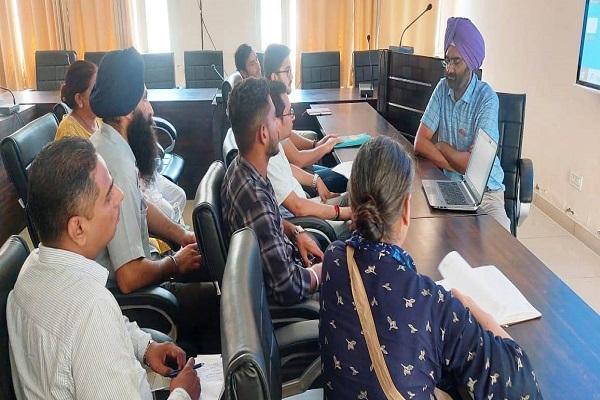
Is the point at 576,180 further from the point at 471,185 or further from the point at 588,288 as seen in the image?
the point at 471,185

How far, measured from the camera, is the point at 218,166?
1978 mm

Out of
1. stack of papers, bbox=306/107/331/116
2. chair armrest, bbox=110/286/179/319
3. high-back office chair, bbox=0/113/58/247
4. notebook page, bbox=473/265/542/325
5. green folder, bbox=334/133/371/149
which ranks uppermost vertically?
high-back office chair, bbox=0/113/58/247

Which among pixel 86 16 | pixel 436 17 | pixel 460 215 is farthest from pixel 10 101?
pixel 436 17

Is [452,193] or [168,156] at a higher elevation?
[452,193]

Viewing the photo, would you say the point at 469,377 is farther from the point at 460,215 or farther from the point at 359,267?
the point at 460,215

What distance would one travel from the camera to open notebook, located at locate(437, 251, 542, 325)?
1410mm

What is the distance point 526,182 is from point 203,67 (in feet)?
11.9

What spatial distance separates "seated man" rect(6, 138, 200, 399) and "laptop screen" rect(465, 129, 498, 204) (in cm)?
141

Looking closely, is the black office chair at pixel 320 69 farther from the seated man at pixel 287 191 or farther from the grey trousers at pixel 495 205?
the grey trousers at pixel 495 205

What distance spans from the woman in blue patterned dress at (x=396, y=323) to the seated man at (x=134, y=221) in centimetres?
76

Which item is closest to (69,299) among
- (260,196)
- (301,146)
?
(260,196)

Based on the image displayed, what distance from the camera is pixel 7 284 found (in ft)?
3.83

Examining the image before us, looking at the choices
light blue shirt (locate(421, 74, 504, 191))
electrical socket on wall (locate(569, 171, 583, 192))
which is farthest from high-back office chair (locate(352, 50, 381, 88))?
light blue shirt (locate(421, 74, 504, 191))

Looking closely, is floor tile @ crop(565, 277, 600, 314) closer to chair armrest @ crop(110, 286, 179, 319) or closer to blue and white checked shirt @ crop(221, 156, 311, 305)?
blue and white checked shirt @ crop(221, 156, 311, 305)
